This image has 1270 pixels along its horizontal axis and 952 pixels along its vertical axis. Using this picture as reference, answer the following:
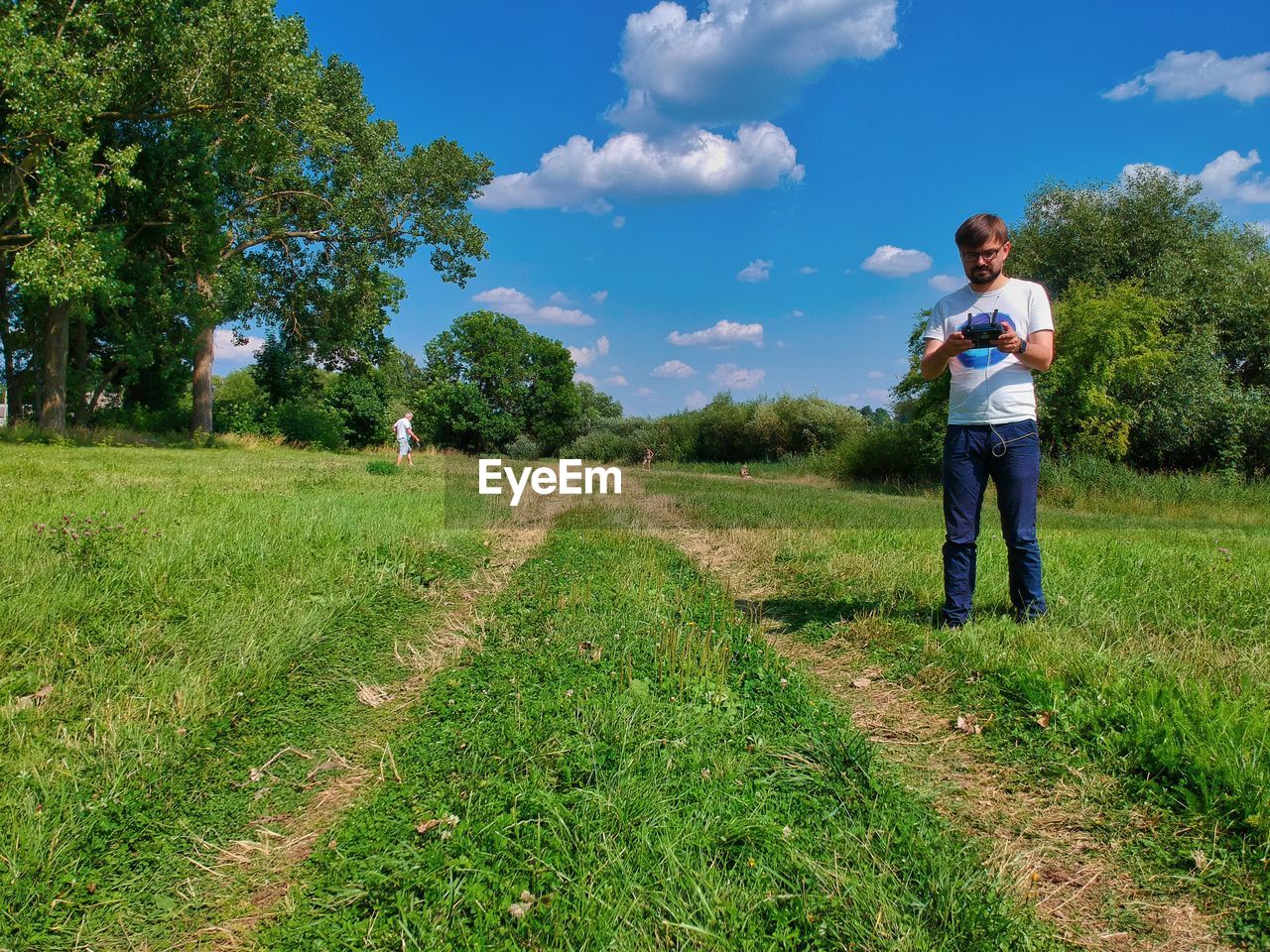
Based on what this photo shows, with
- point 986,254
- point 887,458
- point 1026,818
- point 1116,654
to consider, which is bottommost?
point 1026,818

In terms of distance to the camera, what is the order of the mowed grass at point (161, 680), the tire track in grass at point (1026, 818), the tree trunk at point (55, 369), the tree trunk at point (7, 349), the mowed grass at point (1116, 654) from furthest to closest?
the tree trunk at point (7, 349)
the tree trunk at point (55, 369)
the mowed grass at point (1116, 654)
the mowed grass at point (161, 680)
the tire track in grass at point (1026, 818)

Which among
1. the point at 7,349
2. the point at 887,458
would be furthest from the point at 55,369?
the point at 887,458

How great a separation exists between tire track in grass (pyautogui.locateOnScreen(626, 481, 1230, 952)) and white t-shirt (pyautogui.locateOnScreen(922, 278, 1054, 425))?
1810mm

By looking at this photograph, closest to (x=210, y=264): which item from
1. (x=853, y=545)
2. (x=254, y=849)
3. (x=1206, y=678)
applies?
(x=853, y=545)

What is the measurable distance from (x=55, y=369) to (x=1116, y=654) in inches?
1134

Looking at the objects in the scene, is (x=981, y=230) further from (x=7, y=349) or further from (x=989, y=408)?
(x=7, y=349)

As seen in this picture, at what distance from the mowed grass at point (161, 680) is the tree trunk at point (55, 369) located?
18.4 metres

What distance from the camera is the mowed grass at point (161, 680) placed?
2.36 m

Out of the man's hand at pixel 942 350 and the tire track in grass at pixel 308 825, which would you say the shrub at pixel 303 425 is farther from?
the man's hand at pixel 942 350

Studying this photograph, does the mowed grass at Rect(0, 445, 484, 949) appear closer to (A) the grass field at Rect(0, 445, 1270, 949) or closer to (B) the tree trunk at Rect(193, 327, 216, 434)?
(A) the grass field at Rect(0, 445, 1270, 949)

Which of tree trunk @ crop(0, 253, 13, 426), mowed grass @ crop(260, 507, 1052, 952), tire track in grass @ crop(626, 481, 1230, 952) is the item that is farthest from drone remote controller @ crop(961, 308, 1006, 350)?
tree trunk @ crop(0, 253, 13, 426)

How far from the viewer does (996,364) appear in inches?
174

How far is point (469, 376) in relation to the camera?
46.4 meters

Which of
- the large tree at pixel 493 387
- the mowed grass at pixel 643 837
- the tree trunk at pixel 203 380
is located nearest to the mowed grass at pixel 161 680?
the mowed grass at pixel 643 837
